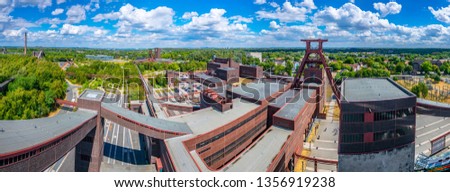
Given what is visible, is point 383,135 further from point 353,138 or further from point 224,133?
point 224,133

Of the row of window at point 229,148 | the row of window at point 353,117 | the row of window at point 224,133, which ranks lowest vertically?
the row of window at point 229,148

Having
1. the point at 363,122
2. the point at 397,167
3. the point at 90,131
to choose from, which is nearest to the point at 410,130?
the point at 397,167

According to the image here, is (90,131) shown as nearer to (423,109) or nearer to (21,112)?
(21,112)

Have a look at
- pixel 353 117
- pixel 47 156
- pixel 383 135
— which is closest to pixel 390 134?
pixel 383 135

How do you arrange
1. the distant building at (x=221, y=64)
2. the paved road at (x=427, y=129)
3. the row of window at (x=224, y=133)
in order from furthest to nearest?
the distant building at (x=221, y=64) → the paved road at (x=427, y=129) → the row of window at (x=224, y=133)

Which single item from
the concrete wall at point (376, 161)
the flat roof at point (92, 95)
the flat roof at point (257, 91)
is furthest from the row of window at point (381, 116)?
the flat roof at point (92, 95)

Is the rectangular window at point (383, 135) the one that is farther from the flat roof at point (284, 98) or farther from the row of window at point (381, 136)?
the flat roof at point (284, 98)

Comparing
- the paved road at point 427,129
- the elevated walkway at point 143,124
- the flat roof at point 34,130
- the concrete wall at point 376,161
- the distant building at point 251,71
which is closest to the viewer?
the flat roof at point 34,130
